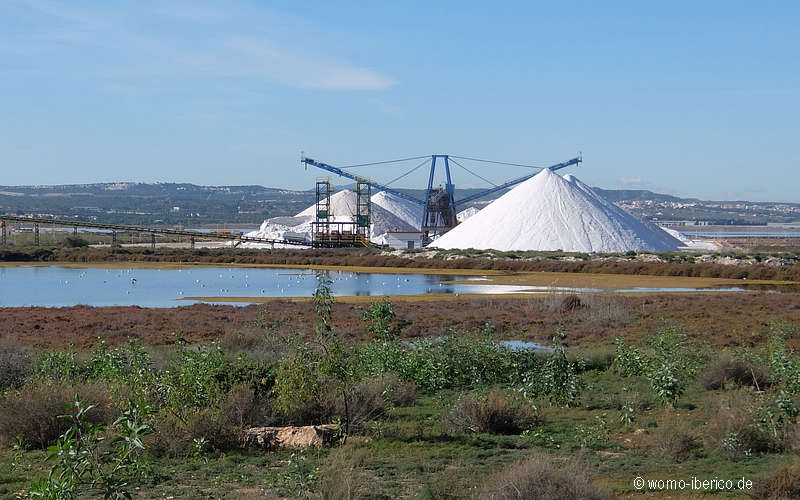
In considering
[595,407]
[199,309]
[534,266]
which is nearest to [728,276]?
[534,266]

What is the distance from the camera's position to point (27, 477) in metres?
7.79

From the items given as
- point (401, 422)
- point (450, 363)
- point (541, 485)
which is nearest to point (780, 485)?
point (541, 485)

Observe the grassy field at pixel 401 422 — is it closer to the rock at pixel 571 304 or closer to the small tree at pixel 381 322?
the small tree at pixel 381 322

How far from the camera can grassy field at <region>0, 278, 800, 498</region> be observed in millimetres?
7012

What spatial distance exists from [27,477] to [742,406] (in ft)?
22.7

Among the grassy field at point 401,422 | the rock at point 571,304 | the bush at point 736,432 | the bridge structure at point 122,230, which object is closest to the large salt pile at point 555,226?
the bridge structure at point 122,230

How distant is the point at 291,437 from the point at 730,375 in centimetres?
657

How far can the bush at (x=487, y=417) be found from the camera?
9.73 m

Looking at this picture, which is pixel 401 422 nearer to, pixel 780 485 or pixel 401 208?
pixel 780 485

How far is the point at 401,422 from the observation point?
1033 cm

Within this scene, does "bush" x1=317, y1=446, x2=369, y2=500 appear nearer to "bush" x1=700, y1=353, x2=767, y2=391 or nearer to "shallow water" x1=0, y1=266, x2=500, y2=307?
"bush" x1=700, y1=353, x2=767, y2=391

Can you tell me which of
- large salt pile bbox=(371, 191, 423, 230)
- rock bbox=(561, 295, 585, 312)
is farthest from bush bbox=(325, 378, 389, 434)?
large salt pile bbox=(371, 191, 423, 230)

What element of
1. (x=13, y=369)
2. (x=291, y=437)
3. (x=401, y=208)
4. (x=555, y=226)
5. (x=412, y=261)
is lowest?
(x=412, y=261)

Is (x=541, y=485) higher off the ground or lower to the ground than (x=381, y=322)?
higher
